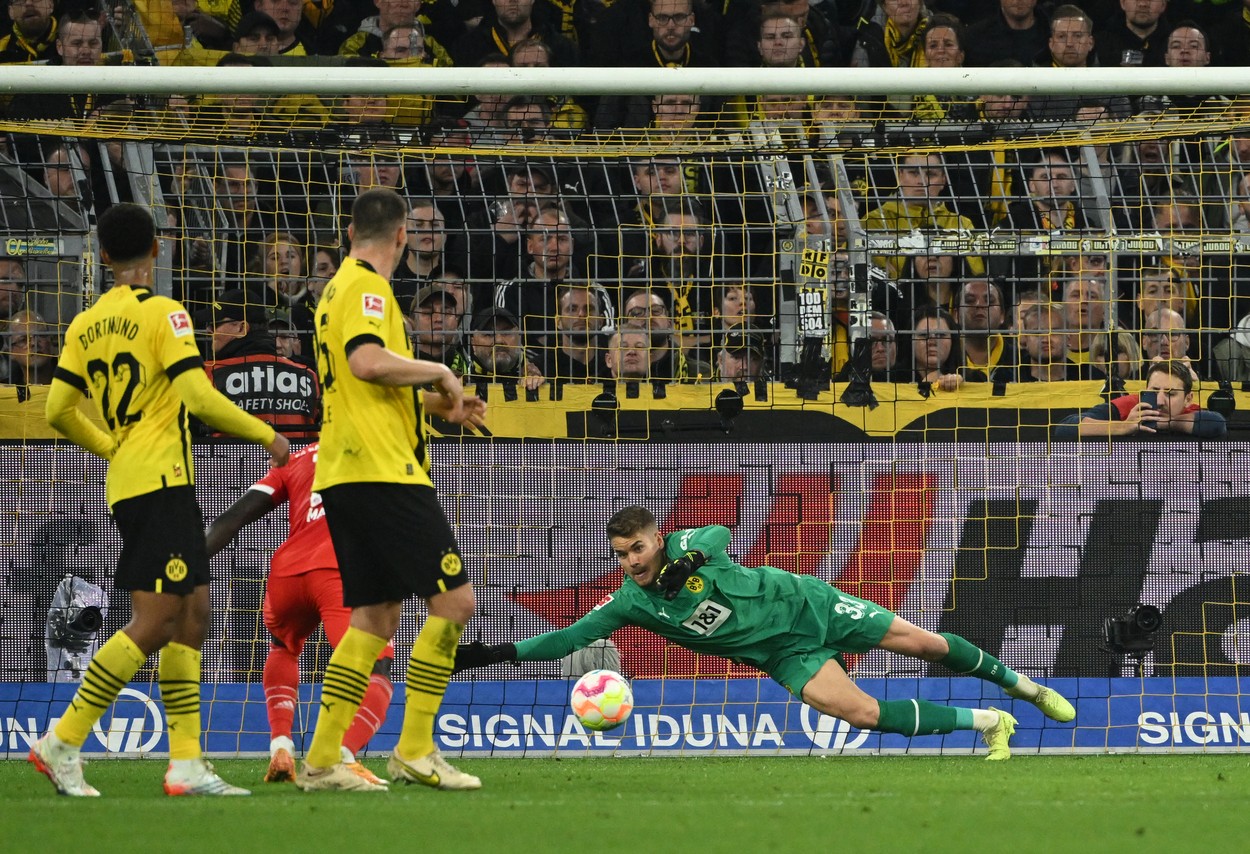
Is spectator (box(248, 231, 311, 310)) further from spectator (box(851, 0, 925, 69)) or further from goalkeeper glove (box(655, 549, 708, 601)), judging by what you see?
spectator (box(851, 0, 925, 69))

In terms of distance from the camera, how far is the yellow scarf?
42.3 ft

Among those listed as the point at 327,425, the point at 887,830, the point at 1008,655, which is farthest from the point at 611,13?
the point at 887,830

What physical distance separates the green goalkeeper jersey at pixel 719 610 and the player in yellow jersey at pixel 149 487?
2.14 meters

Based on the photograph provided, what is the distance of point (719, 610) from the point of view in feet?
25.2

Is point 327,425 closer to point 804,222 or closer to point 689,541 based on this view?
point 689,541

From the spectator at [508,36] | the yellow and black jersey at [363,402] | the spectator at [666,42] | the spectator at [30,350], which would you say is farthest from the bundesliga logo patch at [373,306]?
the spectator at [508,36]

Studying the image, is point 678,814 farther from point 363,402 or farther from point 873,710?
point 873,710

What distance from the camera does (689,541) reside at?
7633 mm

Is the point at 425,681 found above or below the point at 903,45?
below

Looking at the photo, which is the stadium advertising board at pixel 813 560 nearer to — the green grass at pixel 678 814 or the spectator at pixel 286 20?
the green grass at pixel 678 814

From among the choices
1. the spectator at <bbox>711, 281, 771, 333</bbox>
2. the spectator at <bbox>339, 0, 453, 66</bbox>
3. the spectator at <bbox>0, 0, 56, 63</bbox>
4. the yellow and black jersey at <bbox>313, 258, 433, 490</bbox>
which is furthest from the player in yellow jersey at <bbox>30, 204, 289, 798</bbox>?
the spectator at <bbox>0, 0, 56, 63</bbox>

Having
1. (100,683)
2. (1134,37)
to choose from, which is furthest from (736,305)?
(1134,37)

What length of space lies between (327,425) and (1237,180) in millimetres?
8144

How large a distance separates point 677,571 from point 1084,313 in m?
3.76
